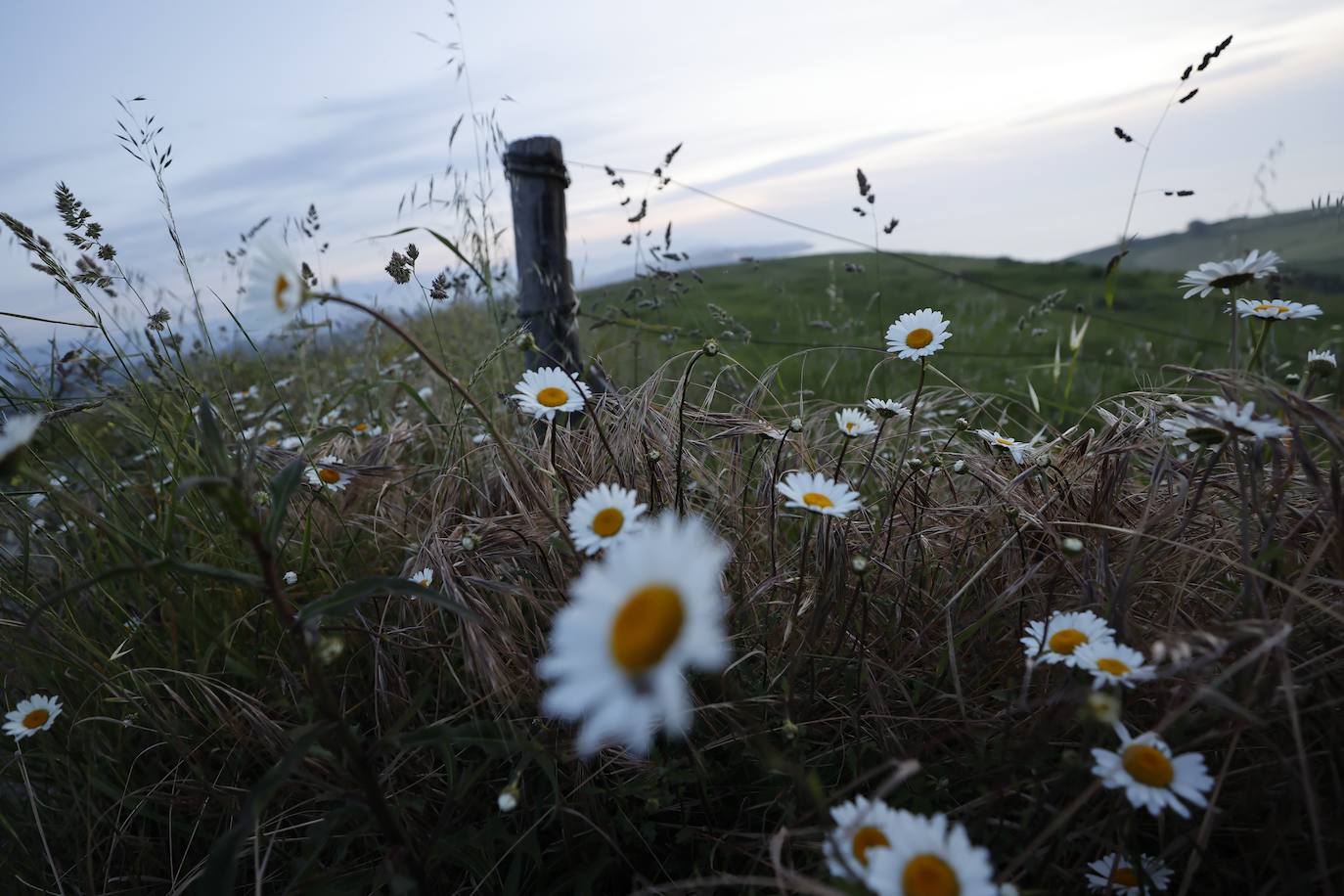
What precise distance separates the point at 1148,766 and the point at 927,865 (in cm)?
35

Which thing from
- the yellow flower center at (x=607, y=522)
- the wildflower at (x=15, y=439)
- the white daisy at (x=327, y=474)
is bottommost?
the white daisy at (x=327, y=474)

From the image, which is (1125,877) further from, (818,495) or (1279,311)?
(1279,311)

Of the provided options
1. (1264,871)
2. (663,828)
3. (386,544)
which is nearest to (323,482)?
(386,544)

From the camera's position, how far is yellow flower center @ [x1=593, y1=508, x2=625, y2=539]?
3.59 ft

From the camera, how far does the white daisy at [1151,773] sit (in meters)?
0.89

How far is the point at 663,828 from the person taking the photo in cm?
134

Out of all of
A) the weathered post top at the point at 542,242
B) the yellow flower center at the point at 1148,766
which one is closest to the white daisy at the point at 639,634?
the yellow flower center at the point at 1148,766

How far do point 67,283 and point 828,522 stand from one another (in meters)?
1.77

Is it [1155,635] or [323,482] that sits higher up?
[323,482]

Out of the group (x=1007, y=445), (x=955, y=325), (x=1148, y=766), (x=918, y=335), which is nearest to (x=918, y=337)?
(x=918, y=335)

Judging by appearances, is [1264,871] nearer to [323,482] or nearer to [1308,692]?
[1308,692]

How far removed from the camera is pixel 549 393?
140cm

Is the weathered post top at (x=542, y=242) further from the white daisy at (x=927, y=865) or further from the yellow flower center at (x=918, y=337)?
the white daisy at (x=927, y=865)

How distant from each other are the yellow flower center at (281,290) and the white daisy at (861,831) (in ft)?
3.22
